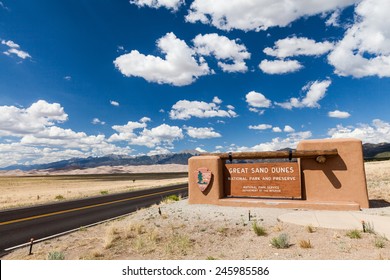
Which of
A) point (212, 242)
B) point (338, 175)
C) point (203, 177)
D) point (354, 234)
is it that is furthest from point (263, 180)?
point (212, 242)

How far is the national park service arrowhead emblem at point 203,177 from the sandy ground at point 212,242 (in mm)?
3249

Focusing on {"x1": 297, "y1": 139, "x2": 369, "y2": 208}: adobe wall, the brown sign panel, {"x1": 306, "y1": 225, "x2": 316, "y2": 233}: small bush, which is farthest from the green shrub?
the brown sign panel

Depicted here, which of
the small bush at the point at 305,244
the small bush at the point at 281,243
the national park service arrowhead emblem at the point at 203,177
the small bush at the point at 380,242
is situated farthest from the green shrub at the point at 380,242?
the national park service arrowhead emblem at the point at 203,177

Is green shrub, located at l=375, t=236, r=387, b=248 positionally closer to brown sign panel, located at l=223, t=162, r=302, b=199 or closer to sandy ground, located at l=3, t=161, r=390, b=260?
sandy ground, located at l=3, t=161, r=390, b=260

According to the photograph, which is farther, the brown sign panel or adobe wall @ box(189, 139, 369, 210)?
the brown sign panel

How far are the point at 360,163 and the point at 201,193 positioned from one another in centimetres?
805

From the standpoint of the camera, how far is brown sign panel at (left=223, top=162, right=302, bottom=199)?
1422cm

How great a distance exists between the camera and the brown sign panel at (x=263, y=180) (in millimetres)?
→ 14219

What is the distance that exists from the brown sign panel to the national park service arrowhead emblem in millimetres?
964

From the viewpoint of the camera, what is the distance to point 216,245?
855 cm

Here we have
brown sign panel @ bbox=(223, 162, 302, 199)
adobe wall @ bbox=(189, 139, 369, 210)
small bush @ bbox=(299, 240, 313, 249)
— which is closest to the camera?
small bush @ bbox=(299, 240, 313, 249)

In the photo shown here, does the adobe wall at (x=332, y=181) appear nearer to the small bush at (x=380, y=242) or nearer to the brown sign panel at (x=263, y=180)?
the brown sign panel at (x=263, y=180)

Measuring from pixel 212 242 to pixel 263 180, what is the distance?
6.76 meters
